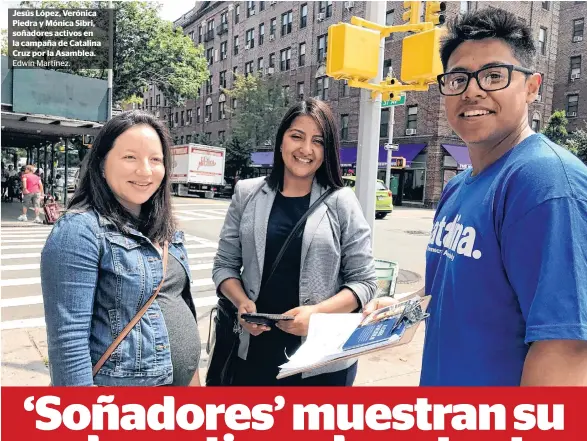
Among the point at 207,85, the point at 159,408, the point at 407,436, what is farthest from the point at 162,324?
the point at 207,85

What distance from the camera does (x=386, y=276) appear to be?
3900 millimetres

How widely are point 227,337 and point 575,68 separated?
37302 millimetres

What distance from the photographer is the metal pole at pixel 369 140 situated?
4551mm

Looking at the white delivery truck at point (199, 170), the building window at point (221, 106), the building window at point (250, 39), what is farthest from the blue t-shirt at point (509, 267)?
the building window at point (221, 106)

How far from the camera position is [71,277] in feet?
5.44

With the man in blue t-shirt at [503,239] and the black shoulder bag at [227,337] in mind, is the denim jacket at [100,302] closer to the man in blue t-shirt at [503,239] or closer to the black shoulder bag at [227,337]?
the black shoulder bag at [227,337]

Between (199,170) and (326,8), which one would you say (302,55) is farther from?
(199,170)

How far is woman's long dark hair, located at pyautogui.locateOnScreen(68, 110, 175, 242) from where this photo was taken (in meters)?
1.87

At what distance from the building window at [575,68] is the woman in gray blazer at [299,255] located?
36522mm

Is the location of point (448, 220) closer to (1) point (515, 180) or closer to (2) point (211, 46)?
(1) point (515, 180)

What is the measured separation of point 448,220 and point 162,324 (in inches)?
45.4

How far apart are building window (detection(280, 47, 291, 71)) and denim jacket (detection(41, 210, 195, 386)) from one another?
39694 mm

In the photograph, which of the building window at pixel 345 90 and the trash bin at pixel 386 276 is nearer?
the trash bin at pixel 386 276

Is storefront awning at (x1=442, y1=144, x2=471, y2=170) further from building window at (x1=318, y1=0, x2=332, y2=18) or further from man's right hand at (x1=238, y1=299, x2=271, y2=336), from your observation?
man's right hand at (x1=238, y1=299, x2=271, y2=336)
